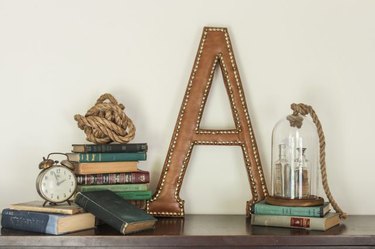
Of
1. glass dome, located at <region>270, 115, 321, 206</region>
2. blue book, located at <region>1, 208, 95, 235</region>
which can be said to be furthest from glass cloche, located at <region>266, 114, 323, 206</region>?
blue book, located at <region>1, 208, 95, 235</region>

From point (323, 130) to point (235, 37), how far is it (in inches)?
14.8

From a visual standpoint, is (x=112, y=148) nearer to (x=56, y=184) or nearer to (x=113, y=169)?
(x=113, y=169)

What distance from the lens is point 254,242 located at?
4.60ft

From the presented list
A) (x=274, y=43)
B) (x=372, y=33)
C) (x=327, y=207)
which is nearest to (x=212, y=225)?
(x=327, y=207)

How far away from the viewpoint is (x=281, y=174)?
1.63 m

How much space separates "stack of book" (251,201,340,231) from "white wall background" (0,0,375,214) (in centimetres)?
21

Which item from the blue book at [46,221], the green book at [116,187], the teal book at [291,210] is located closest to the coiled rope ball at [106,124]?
the green book at [116,187]

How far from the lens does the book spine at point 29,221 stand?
1408 mm

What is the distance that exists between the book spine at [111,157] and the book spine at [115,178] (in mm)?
40

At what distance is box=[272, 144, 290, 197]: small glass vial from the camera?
1.62 metres

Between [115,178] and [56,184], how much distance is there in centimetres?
17

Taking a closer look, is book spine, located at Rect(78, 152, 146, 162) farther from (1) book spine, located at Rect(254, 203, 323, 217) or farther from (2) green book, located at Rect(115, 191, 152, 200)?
(1) book spine, located at Rect(254, 203, 323, 217)

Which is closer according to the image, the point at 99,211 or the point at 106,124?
the point at 99,211

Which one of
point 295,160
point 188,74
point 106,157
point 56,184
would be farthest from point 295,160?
point 56,184
